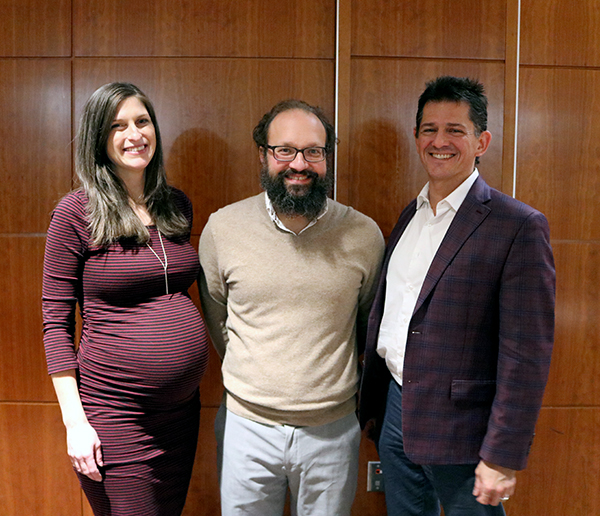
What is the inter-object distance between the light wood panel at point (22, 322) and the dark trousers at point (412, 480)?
5.39 feet

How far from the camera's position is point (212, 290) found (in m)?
1.77

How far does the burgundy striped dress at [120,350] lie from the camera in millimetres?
1540

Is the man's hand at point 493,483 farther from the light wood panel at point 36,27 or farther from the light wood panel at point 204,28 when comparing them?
the light wood panel at point 36,27

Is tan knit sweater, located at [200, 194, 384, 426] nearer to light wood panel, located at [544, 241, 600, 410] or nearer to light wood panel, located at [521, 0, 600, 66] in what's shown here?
Result: light wood panel, located at [544, 241, 600, 410]

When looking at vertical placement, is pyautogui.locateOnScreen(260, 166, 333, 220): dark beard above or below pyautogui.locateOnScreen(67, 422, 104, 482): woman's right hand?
above

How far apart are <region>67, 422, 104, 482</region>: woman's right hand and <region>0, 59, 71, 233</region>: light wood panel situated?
1.15 metres

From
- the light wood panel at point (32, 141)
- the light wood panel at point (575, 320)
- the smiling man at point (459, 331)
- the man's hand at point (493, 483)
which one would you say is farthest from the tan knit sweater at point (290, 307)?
the light wood panel at point (575, 320)

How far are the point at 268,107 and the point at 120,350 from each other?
1.27 metres

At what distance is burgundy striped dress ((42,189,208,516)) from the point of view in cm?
154

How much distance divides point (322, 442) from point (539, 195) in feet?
5.11

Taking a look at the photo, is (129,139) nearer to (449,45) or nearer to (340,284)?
(340,284)

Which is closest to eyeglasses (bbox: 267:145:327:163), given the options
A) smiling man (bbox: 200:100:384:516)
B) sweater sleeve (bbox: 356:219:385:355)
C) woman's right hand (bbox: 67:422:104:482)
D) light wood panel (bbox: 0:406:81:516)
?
smiling man (bbox: 200:100:384:516)

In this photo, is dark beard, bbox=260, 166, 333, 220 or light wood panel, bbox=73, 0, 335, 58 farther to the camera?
light wood panel, bbox=73, 0, 335, 58

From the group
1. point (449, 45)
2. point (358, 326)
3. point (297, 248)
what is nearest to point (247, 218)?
point (297, 248)
